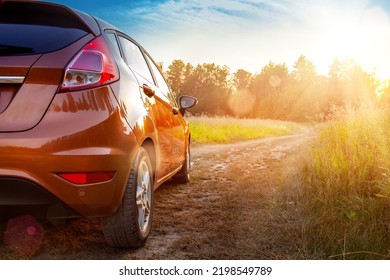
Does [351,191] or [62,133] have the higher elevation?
[62,133]

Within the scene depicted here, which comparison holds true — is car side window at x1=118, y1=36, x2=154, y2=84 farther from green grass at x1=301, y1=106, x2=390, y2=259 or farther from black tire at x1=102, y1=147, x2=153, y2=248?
green grass at x1=301, y1=106, x2=390, y2=259

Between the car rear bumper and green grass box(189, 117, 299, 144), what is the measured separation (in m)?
10.4

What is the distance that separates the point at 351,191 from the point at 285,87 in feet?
39.7

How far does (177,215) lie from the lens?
13.6 ft

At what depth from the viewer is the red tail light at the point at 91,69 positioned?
2479 millimetres

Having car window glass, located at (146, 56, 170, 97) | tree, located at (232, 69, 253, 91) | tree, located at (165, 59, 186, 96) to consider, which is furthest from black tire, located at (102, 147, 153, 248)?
tree, located at (232, 69, 253, 91)

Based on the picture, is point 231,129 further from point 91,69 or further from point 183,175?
point 91,69

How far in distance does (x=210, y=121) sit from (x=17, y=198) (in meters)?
14.9

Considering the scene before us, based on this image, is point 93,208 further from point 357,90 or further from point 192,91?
point 192,91

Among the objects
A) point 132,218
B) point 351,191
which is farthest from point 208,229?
point 351,191

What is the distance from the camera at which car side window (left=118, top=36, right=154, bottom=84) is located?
11.0ft

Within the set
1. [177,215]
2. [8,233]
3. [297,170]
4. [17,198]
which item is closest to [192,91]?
[297,170]

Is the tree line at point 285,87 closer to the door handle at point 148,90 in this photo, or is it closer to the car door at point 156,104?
the car door at point 156,104

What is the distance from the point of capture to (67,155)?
2400 mm
